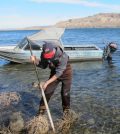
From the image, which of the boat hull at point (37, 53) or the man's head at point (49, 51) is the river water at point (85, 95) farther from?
the man's head at point (49, 51)

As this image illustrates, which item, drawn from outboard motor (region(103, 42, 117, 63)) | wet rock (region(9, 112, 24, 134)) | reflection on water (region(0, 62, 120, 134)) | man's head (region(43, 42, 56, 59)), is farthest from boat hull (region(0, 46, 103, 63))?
man's head (region(43, 42, 56, 59))

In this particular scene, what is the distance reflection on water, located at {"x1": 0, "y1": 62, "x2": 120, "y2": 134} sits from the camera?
1071 centimetres

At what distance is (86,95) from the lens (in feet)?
46.7

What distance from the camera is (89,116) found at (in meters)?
11.4

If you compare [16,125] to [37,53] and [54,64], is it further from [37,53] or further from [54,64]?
[37,53]

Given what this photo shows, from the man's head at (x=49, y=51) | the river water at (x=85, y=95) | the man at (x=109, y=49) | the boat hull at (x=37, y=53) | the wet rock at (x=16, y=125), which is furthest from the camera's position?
the man at (x=109, y=49)

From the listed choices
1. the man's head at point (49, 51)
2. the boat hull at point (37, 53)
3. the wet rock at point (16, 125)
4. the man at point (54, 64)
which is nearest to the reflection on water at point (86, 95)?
the boat hull at point (37, 53)

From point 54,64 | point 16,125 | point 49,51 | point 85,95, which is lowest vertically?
point 85,95

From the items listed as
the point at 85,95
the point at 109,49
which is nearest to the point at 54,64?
the point at 85,95

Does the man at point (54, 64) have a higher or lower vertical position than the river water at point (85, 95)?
higher

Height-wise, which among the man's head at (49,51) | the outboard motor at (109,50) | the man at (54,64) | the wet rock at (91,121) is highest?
the man's head at (49,51)

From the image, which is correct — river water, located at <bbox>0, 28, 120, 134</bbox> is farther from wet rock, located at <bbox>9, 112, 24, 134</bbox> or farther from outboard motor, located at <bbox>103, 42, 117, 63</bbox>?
outboard motor, located at <bbox>103, 42, 117, 63</bbox>

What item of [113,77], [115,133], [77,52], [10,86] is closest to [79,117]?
[115,133]

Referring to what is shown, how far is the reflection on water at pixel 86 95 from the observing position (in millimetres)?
10707
